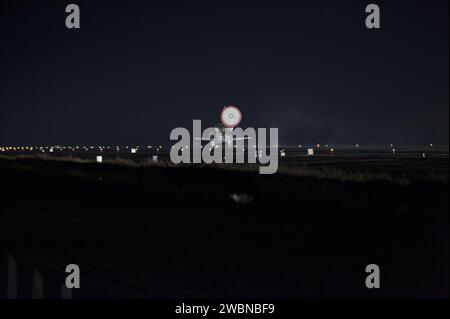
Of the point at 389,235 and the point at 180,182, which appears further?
the point at 180,182

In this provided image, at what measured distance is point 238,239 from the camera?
12.8m

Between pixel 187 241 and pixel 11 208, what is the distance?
33.1ft

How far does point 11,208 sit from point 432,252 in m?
15.6

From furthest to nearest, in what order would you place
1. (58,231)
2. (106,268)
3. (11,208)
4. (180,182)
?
(180,182)
(11,208)
(58,231)
(106,268)

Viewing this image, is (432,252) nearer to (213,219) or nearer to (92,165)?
(213,219)

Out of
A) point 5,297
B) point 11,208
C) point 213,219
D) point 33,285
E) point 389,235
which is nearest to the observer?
point 5,297

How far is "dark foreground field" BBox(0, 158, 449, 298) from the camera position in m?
9.08

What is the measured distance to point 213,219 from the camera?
620 inches

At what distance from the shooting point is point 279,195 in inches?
806

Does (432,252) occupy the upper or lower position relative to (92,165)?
lower

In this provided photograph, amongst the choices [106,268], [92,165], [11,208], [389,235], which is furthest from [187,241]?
[92,165]

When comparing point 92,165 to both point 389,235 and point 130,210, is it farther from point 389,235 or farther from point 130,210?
point 389,235

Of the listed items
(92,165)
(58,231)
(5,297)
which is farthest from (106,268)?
(92,165)

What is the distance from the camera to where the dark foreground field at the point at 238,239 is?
9.08 metres
